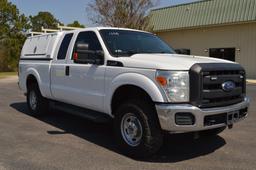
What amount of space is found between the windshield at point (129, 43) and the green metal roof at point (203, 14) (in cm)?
2019

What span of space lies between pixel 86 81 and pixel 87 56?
1.53 feet

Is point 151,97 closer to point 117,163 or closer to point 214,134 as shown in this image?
point 117,163

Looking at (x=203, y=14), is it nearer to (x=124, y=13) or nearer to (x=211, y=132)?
(x=124, y=13)

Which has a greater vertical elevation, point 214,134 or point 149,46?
point 149,46

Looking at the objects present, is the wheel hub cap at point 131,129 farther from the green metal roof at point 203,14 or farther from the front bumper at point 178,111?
the green metal roof at point 203,14

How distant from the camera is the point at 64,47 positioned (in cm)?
778

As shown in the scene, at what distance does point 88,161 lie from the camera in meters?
5.45

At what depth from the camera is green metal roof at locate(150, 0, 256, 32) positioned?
26.2 metres

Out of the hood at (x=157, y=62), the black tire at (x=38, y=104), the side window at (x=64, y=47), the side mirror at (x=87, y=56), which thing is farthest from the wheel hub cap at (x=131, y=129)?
the black tire at (x=38, y=104)

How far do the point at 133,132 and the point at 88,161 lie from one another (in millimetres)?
853

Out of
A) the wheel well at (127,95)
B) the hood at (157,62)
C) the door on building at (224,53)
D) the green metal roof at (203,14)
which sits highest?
the green metal roof at (203,14)

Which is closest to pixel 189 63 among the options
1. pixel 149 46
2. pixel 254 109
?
pixel 149 46

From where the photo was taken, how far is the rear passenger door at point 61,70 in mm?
7492

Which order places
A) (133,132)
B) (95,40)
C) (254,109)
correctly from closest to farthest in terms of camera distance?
1. (133,132)
2. (95,40)
3. (254,109)
